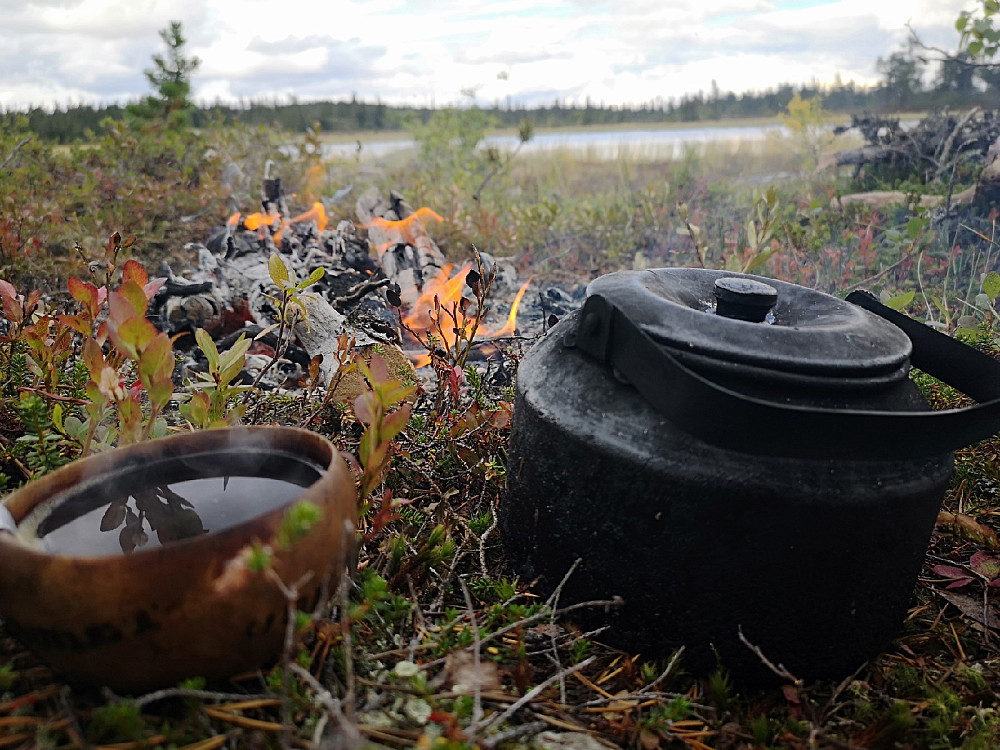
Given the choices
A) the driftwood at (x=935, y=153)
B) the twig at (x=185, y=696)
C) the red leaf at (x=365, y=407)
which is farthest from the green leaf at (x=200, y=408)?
the driftwood at (x=935, y=153)

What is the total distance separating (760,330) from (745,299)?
199 millimetres

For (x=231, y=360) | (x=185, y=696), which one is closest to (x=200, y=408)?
(x=231, y=360)

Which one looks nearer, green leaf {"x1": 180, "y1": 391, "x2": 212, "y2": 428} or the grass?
the grass

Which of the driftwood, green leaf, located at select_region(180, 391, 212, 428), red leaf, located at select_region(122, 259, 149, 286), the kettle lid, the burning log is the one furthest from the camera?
the driftwood

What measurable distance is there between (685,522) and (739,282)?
686 millimetres

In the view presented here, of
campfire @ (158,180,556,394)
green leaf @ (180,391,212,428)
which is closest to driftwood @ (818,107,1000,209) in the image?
campfire @ (158,180,556,394)

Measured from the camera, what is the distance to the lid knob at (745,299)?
179 cm

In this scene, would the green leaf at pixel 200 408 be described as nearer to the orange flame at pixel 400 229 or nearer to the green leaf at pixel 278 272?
the green leaf at pixel 278 272

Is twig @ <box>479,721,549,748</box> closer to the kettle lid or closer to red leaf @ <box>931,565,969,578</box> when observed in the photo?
the kettle lid

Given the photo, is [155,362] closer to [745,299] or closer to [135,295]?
[135,295]

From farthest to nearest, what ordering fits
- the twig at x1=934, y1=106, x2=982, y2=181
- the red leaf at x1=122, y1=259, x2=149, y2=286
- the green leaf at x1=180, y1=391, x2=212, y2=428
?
1. the twig at x1=934, y1=106, x2=982, y2=181
2. the green leaf at x1=180, y1=391, x2=212, y2=428
3. the red leaf at x1=122, y1=259, x2=149, y2=286

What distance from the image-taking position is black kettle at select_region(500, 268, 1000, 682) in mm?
1512

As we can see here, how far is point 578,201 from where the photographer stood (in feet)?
32.9

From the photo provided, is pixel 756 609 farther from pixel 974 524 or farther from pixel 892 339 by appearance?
pixel 974 524
